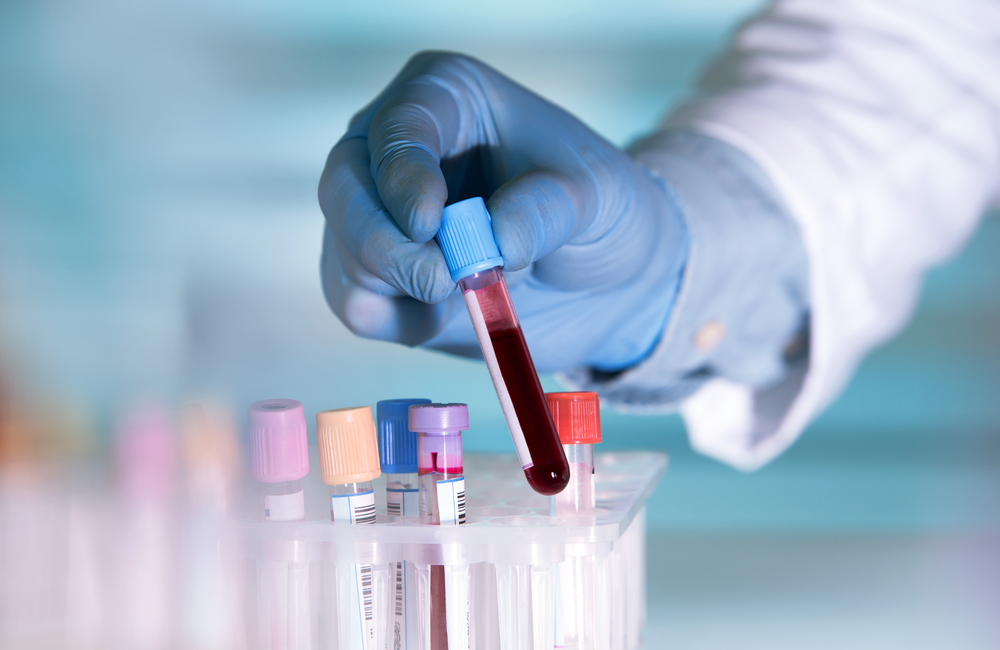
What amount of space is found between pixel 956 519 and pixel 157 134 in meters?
1.96

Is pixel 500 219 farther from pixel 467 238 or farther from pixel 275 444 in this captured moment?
pixel 275 444

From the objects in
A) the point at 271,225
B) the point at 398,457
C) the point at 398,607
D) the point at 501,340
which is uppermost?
the point at 271,225

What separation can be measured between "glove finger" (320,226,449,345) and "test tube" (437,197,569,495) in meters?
0.19

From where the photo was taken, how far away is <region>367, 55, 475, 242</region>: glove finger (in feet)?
1.55

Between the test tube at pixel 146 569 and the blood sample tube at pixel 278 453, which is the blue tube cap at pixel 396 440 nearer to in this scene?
the blood sample tube at pixel 278 453

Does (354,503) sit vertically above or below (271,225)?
below

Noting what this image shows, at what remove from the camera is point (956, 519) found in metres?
1.45

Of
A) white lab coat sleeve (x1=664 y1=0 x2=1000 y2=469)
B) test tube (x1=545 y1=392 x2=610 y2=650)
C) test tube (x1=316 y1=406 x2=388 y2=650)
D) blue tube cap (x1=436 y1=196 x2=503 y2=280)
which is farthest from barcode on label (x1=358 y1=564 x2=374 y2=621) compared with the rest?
white lab coat sleeve (x1=664 y1=0 x2=1000 y2=469)

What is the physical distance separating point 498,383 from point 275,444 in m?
0.19

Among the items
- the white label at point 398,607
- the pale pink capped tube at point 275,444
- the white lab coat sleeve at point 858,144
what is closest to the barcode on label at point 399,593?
the white label at point 398,607

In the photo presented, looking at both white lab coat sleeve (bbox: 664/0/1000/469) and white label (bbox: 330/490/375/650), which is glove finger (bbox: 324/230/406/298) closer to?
white label (bbox: 330/490/375/650)

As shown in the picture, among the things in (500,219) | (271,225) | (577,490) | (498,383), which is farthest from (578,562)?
(271,225)

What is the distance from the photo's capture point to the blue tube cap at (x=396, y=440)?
1.93 ft

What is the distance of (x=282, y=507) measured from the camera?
56 cm
